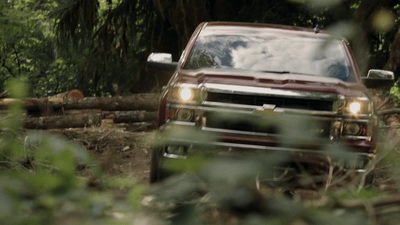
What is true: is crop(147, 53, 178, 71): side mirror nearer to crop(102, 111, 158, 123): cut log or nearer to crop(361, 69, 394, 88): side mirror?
crop(361, 69, 394, 88): side mirror

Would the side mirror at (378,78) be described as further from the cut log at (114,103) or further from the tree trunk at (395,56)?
the cut log at (114,103)

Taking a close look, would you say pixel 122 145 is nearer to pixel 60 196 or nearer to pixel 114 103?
pixel 114 103

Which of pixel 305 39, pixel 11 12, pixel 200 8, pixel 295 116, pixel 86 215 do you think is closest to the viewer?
pixel 86 215

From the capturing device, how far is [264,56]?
687cm

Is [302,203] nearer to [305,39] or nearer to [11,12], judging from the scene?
[305,39]

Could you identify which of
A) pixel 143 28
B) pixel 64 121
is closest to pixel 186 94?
pixel 64 121

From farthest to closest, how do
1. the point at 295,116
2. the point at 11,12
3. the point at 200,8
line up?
the point at 11,12 < the point at 200,8 < the point at 295,116

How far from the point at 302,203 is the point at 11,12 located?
3114 centimetres

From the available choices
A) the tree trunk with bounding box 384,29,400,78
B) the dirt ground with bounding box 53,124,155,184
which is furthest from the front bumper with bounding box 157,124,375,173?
the tree trunk with bounding box 384,29,400,78

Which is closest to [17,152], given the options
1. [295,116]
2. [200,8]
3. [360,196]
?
[295,116]

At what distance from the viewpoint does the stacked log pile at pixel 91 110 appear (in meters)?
13.9

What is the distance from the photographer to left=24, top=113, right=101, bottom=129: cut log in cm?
1312

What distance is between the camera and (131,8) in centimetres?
1933

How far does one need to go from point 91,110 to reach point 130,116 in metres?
0.84
